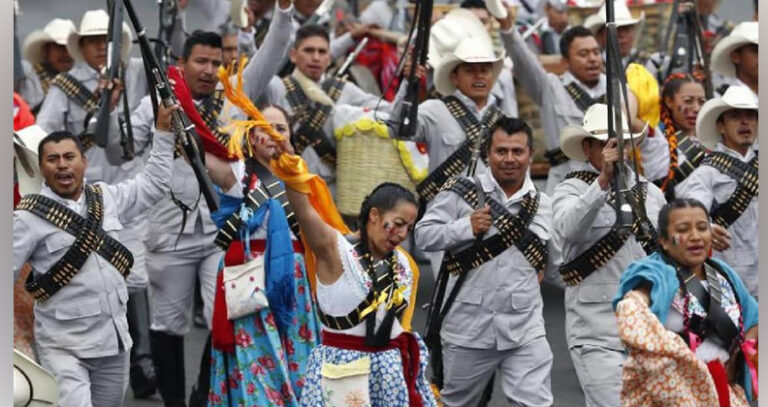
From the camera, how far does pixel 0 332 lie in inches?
269

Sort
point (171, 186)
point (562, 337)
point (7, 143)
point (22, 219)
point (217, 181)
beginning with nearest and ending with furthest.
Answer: point (7, 143), point (22, 219), point (217, 181), point (171, 186), point (562, 337)

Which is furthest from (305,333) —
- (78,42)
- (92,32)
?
(78,42)

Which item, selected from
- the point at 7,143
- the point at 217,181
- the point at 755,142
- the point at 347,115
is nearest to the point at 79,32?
the point at 347,115

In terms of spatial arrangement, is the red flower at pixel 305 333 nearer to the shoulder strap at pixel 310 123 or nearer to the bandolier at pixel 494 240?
the bandolier at pixel 494 240

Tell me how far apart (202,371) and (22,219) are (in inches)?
56.4

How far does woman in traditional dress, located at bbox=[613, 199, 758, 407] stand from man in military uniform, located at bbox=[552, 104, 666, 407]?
0.95 meters

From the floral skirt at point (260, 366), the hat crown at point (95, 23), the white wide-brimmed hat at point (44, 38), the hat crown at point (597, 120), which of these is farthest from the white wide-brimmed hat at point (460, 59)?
the white wide-brimmed hat at point (44, 38)

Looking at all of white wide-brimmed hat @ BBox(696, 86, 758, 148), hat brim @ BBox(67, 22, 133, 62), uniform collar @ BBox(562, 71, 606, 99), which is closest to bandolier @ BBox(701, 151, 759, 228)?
white wide-brimmed hat @ BBox(696, 86, 758, 148)

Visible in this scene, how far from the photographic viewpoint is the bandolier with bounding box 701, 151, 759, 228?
32.3ft

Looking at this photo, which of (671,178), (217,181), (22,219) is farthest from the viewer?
(671,178)

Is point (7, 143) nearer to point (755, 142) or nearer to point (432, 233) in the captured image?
point (432, 233)

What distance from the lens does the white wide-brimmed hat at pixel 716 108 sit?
9.95 meters

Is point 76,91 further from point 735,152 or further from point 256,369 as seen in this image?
point 735,152

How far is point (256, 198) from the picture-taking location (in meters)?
9.21
